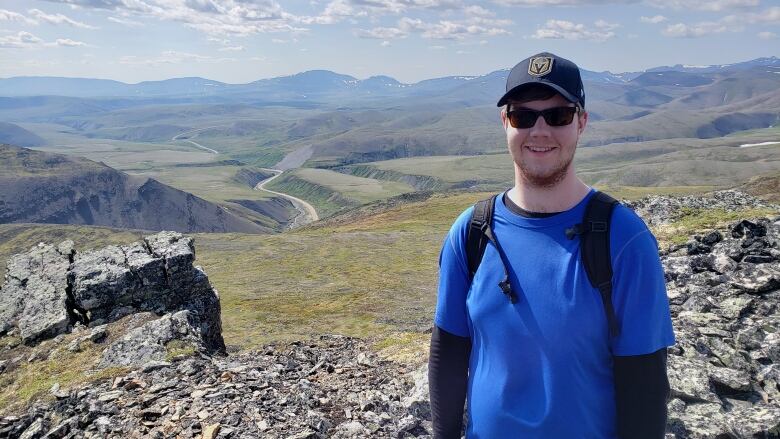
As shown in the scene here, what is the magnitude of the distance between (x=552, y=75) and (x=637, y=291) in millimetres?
2207

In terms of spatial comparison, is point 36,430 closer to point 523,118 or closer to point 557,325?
point 557,325

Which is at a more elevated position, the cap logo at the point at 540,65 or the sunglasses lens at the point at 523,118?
the cap logo at the point at 540,65

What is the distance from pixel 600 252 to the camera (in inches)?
180

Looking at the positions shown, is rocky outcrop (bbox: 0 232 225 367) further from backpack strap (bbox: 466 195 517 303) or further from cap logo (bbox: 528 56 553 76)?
cap logo (bbox: 528 56 553 76)

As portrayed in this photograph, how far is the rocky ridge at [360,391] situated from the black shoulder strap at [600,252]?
7.11 metres

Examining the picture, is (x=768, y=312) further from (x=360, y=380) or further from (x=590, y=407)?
(x=590, y=407)

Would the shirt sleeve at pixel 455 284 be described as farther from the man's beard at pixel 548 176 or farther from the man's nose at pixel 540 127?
the man's nose at pixel 540 127

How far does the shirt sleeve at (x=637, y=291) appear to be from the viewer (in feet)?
14.6

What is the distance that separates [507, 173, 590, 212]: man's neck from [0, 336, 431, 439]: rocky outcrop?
8315mm

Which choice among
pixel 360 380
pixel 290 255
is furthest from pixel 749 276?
pixel 290 255

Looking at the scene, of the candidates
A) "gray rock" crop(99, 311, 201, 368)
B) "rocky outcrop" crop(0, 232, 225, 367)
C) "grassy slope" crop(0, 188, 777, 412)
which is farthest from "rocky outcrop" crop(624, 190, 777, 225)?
"gray rock" crop(99, 311, 201, 368)

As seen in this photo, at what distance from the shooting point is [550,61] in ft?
16.3

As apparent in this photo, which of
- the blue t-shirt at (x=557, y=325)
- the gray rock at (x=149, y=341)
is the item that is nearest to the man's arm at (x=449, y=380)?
the blue t-shirt at (x=557, y=325)

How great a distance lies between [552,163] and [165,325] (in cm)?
1889
